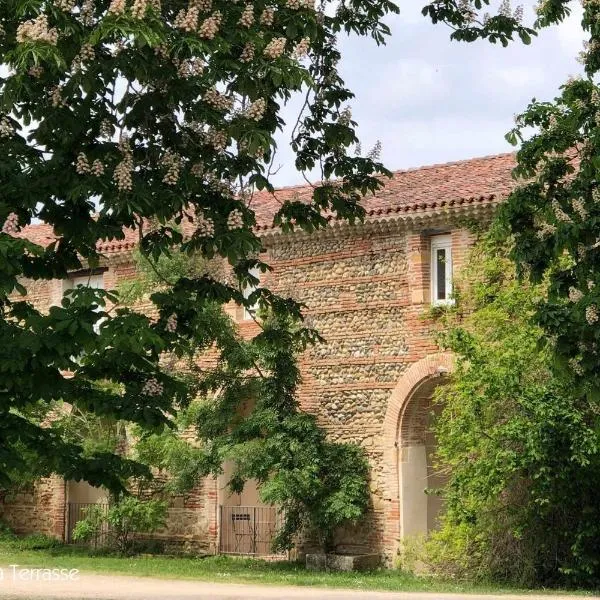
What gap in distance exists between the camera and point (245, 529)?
2292cm

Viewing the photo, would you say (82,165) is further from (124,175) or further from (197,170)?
(197,170)

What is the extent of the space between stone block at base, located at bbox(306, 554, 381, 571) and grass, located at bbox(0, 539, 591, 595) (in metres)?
0.24

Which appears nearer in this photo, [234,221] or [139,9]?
[139,9]

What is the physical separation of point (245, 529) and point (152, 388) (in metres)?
13.6

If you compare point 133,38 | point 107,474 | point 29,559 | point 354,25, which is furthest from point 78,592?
point 133,38

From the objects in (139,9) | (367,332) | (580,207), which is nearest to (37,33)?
(139,9)

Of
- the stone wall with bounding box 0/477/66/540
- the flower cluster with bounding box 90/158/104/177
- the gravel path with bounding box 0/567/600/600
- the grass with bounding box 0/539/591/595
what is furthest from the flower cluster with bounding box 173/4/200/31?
the stone wall with bounding box 0/477/66/540

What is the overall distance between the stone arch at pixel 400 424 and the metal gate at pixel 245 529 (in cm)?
313

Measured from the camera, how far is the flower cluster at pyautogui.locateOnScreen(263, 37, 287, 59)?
9172 millimetres

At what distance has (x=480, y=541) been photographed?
58.9 ft

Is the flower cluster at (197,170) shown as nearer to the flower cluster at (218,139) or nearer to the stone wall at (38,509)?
the flower cluster at (218,139)

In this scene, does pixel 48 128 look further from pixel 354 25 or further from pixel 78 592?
pixel 78 592

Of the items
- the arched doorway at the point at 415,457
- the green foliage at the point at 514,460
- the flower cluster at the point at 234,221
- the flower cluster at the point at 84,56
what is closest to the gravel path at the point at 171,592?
the green foliage at the point at 514,460

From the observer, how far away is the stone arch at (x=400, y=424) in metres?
20.1
